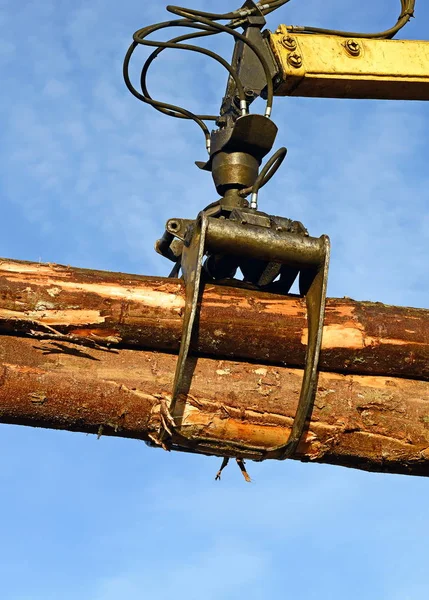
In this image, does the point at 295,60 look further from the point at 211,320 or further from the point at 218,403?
the point at 218,403

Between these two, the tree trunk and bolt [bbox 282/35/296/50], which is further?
bolt [bbox 282/35/296/50]

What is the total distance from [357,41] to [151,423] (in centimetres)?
254

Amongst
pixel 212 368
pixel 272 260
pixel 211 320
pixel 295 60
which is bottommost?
pixel 212 368

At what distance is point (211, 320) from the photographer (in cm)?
357

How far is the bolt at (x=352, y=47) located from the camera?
16.4 ft

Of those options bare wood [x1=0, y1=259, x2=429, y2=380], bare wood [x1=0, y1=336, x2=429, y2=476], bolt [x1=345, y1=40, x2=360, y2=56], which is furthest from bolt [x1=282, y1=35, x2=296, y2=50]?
bare wood [x1=0, y1=336, x2=429, y2=476]

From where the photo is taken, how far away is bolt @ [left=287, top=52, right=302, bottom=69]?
4801 millimetres

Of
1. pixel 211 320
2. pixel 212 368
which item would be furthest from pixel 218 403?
pixel 211 320

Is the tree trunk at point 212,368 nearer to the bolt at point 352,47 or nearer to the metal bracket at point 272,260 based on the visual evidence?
the metal bracket at point 272,260

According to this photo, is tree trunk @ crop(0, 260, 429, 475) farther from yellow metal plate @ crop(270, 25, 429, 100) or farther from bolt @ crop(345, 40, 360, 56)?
bolt @ crop(345, 40, 360, 56)

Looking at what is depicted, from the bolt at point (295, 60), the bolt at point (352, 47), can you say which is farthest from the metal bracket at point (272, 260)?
the bolt at point (352, 47)

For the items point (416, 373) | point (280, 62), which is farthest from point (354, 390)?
point (280, 62)

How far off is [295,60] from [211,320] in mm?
1809

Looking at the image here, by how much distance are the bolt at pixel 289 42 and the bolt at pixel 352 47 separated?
0.33m
